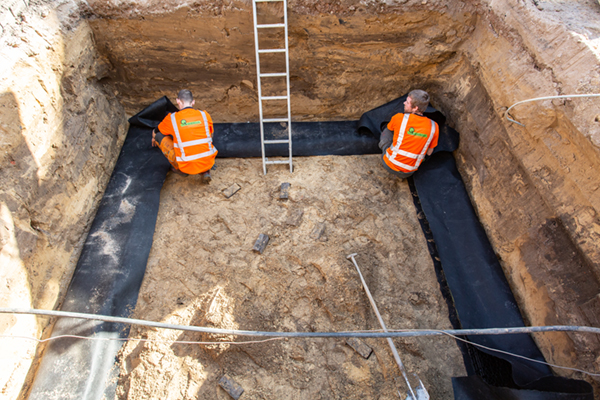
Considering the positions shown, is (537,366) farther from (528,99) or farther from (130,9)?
(130,9)

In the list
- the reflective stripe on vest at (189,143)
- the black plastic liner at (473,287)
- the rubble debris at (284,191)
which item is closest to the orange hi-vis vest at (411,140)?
the black plastic liner at (473,287)

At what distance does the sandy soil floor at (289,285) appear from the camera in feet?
9.46

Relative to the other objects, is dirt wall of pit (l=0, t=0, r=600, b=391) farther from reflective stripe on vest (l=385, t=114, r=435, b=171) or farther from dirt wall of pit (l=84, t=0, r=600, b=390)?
reflective stripe on vest (l=385, t=114, r=435, b=171)

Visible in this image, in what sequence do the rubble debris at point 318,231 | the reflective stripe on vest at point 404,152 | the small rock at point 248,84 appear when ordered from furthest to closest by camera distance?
the small rock at point 248,84 < the reflective stripe on vest at point 404,152 < the rubble debris at point 318,231

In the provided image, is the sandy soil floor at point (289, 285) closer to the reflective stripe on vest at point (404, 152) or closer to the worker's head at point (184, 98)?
the reflective stripe on vest at point (404, 152)

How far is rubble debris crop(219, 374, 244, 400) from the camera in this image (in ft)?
9.14

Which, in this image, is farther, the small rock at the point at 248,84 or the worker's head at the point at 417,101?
the small rock at the point at 248,84

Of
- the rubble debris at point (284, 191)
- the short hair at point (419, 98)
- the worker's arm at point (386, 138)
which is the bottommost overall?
the rubble debris at point (284, 191)

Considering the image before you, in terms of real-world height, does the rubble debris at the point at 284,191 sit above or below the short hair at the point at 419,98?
below

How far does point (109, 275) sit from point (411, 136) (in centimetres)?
364

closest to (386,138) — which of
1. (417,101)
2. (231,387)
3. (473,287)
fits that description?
(417,101)

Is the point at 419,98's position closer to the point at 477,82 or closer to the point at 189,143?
the point at 477,82

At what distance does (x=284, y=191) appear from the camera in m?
4.09

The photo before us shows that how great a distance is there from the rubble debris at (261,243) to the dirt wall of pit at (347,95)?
6.44 ft
